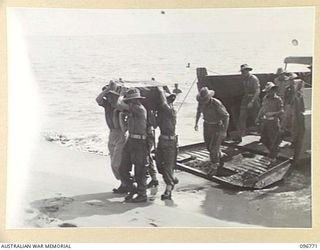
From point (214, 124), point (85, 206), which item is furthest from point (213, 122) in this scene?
point (85, 206)

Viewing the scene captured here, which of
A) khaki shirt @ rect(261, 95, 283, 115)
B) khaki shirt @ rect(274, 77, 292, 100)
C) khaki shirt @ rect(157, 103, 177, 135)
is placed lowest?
khaki shirt @ rect(157, 103, 177, 135)

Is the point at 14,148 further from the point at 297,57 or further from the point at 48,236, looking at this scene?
the point at 297,57

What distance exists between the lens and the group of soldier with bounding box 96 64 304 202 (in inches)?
33.4

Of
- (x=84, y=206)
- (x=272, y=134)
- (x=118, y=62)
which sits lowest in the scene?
(x=84, y=206)

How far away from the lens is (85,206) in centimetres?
84

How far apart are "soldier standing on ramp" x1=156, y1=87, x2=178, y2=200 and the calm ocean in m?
0.02

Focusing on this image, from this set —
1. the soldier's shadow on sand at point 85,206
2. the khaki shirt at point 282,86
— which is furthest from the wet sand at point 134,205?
the khaki shirt at point 282,86

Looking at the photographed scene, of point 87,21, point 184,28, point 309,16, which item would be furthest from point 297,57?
point 87,21

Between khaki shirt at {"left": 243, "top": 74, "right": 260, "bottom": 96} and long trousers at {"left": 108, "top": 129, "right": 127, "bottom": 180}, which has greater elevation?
khaki shirt at {"left": 243, "top": 74, "right": 260, "bottom": 96}

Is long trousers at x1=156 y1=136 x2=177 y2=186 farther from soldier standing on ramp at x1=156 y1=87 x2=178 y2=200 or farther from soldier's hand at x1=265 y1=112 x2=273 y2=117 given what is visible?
A: soldier's hand at x1=265 y1=112 x2=273 y2=117

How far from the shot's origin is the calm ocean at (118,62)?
2.79ft

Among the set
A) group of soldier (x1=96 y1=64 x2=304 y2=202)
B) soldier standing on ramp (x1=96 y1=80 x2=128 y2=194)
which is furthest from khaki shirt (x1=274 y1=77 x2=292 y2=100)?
soldier standing on ramp (x1=96 y1=80 x2=128 y2=194)

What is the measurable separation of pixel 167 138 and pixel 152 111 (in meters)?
0.05

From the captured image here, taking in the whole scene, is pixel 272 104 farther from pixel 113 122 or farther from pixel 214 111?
pixel 113 122
